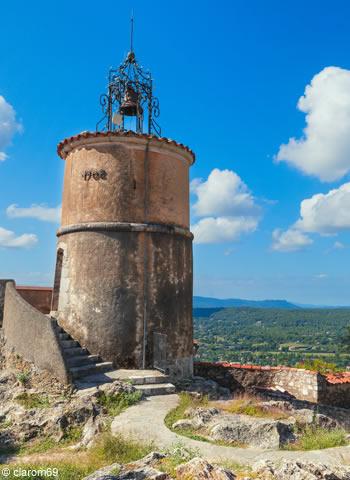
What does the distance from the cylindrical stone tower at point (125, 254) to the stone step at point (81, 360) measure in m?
0.23

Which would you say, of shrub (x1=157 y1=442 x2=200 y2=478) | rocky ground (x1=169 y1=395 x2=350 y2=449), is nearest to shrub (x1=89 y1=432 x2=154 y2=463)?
shrub (x1=157 y1=442 x2=200 y2=478)

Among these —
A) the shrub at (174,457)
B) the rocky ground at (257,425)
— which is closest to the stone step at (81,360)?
the rocky ground at (257,425)

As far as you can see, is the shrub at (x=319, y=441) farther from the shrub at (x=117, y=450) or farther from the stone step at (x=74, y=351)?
the stone step at (x=74, y=351)

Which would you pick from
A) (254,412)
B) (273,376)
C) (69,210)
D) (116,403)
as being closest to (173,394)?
(116,403)

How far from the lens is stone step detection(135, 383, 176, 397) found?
379 inches

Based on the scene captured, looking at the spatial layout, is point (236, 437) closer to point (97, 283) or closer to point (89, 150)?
point (97, 283)

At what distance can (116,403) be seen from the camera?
8.67m

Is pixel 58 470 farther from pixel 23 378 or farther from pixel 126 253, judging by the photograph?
pixel 126 253

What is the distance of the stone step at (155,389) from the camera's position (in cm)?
962

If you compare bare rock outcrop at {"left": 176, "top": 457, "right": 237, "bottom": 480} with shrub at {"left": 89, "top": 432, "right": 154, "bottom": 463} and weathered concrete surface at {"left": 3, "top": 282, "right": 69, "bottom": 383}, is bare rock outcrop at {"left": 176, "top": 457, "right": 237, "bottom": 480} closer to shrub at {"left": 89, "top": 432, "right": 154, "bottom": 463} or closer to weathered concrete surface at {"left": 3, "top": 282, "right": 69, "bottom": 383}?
shrub at {"left": 89, "top": 432, "right": 154, "bottom": 463}

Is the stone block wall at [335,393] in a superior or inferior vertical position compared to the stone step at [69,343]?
inferior

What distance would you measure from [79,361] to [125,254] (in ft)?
9.48

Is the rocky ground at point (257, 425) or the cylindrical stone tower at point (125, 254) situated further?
the cylindrical stone tower at point (125, 254)

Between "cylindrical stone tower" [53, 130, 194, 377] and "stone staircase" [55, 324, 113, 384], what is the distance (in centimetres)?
17
